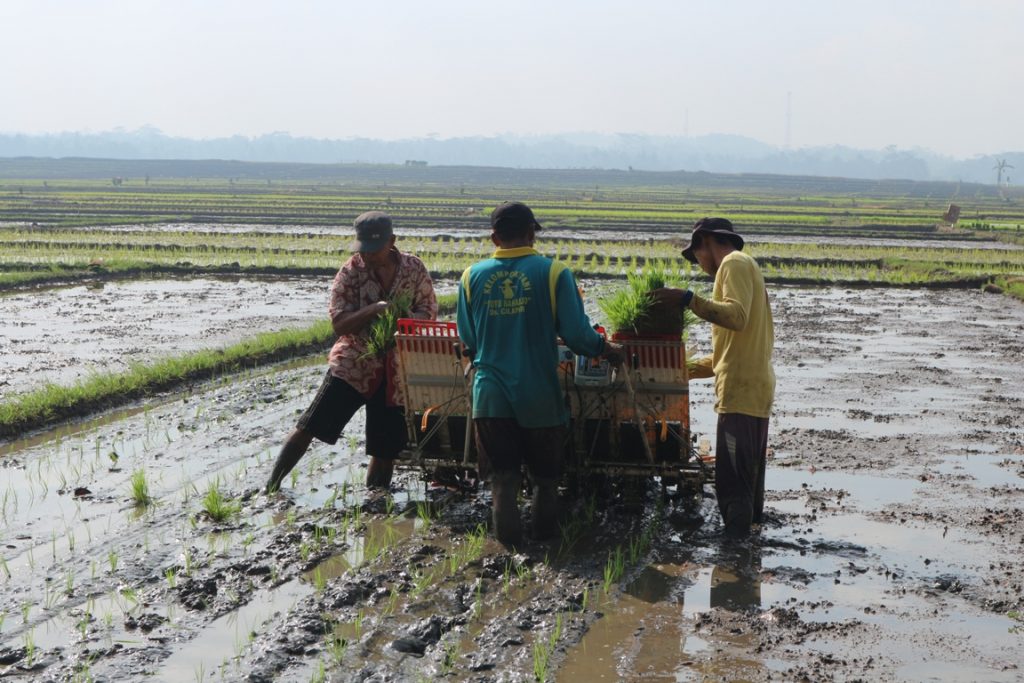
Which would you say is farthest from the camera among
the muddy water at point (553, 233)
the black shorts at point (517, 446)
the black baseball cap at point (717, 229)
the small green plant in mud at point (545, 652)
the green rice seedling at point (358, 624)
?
the muddy water at point (553, 233)

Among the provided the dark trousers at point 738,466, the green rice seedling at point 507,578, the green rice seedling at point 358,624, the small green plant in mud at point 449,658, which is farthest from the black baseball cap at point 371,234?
the small green plant in mud at point 449,658

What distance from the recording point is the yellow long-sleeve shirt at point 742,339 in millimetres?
5531

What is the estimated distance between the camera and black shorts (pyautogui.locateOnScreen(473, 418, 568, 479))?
5594 millimetres

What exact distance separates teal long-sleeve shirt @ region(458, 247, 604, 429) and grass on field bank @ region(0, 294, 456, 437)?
4.67 meters

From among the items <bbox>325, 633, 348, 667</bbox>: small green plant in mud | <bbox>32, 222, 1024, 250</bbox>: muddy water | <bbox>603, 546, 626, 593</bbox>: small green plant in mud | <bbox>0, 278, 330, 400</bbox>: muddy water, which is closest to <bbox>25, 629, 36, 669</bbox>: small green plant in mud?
<bbox>325, 633, 348, 667</bbox>: small green plant in mud

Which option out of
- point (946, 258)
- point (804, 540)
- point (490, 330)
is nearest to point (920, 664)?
point (804, 540)

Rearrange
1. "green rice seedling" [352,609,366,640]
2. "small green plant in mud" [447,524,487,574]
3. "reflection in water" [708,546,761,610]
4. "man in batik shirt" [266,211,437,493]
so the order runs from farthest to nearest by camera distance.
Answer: "man in batik shirt" [266,211,437,493] < "small green plant in mud" [447,524,487,574] < "reflection in water" [708,546,761,610] < "green rice seedling" [352,609,366,640]

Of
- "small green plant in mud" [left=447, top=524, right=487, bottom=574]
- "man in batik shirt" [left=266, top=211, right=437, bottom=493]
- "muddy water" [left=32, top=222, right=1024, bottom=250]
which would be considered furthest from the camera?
"muddy water" [left=32, top=222, right=1024, bottom=250]

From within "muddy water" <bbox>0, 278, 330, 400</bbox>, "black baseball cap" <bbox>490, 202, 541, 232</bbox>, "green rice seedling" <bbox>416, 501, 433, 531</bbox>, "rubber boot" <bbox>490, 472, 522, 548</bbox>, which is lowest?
"muddy water" <bbox>0, 278, 330, 400</bbox>

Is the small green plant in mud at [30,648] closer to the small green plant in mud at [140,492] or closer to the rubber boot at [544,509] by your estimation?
the small green plant in mud at [140,492]

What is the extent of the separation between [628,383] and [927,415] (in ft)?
15.8

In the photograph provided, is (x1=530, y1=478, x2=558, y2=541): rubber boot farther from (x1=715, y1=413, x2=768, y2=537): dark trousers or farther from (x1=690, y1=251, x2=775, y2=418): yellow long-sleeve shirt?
(x1=690, y1=251, x2=775, y2=418): yellow long-sleeve shirt

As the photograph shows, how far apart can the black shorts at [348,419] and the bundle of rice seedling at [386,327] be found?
273 millimetres

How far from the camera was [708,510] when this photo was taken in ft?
21.2
